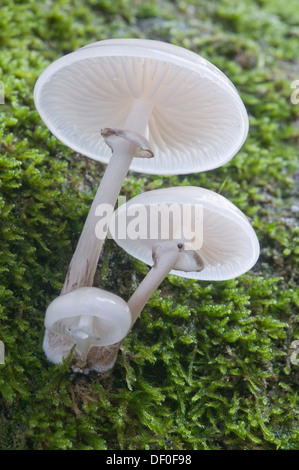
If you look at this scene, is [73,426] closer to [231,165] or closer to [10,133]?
[10,133]

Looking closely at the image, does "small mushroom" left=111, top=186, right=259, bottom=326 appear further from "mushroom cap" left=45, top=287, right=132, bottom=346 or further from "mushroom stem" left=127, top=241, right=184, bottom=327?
"mushroom cap" left=45, top=287, right=132, bottom=346

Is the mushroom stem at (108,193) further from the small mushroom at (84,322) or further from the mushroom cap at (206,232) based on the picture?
the small mushroom at (84,322)

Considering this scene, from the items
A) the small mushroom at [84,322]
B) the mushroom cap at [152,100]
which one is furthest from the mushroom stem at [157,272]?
the mushroom cap at [152,100]

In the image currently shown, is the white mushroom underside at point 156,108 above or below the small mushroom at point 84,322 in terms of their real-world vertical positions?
above

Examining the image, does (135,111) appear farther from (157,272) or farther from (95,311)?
(95,311)

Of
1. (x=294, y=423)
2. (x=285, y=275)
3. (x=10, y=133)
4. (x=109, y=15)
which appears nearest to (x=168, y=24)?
(x=109, y=15)
